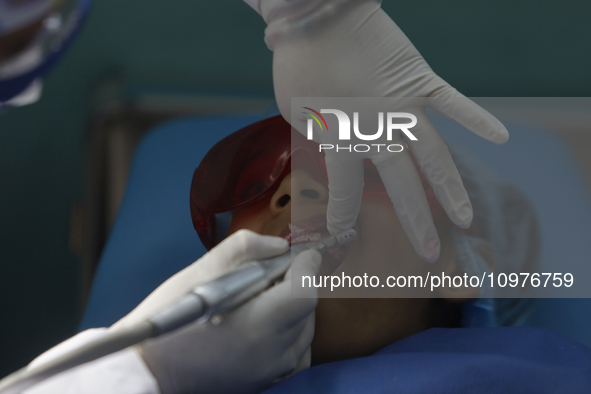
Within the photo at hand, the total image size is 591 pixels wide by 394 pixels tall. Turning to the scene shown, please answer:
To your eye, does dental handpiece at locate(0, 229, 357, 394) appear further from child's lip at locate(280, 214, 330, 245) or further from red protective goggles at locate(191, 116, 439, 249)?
red protective goggles at locate(191, 116, 439, 249)

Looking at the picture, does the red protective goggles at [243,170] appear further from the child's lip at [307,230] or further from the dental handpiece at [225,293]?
the dental handpiece at [225,293]

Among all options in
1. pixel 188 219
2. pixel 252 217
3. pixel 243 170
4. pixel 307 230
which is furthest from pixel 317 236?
pixel 188 219

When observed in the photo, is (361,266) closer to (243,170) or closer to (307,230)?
(307,230)

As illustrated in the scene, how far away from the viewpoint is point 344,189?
786mm

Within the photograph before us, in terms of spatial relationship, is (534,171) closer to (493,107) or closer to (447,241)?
(493,107)

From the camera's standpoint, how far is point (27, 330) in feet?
4.53

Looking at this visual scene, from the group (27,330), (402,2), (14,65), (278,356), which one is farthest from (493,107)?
(27,330)

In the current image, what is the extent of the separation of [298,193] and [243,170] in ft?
0.67

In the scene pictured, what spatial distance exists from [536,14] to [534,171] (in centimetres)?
52

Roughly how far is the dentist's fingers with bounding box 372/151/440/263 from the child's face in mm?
72

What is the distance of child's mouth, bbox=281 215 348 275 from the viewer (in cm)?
85

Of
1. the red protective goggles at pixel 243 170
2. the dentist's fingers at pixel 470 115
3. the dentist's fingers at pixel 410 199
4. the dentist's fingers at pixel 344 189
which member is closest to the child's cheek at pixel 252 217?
the red protective goggles at pixel 243 170

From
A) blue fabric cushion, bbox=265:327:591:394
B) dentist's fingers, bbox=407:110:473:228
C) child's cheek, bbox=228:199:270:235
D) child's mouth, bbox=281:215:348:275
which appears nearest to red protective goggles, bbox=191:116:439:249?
child's cheek, bbox=228:199:270:235

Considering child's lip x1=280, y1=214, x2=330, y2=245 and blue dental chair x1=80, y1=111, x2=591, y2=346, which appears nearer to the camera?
child's lip x1=280, y1=214, x2=330, y2=245
